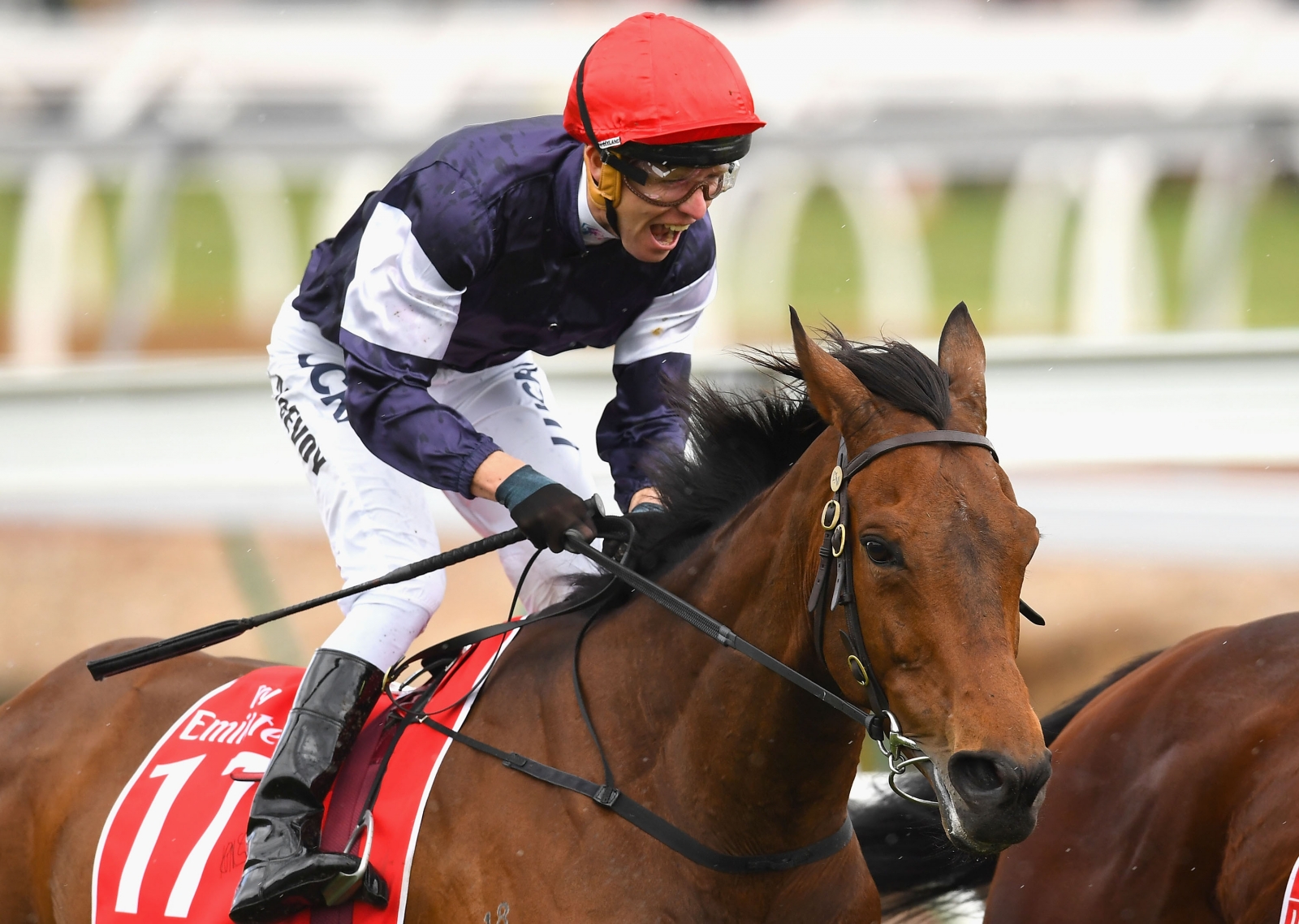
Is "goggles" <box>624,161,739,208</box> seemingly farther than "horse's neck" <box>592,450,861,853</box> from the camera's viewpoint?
Yes

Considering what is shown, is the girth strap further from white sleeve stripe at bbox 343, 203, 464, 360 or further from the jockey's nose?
the jockey's nose

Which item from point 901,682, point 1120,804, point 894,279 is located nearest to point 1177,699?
point 1120,804

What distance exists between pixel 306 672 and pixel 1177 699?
5.70 ft

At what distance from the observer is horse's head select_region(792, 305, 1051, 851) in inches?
72.2

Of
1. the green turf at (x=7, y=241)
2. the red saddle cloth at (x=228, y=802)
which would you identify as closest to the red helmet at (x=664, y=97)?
the red saddle cloth at (x=228, y=802)

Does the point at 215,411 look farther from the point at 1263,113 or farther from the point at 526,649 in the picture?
the point at 1263,113

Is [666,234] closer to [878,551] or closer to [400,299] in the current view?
[400,299]

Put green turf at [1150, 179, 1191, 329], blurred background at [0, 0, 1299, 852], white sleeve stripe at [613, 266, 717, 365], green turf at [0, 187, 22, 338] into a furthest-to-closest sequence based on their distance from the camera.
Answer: green turf at [0, 187, 22, 338] → green turf at [1150, 179, 1191, 329] → blurred background at [0, 0, 1299, 852] → white sleeve stripe at [613, 266, 717, 365]

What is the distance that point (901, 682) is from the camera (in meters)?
1.95

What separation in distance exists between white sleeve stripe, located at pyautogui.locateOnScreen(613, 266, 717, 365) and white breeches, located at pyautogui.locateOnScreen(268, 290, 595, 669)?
264 millimetres

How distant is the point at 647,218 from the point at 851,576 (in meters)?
0.85

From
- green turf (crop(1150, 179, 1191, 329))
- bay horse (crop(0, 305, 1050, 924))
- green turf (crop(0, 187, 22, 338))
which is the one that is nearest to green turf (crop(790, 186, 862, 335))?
green turf (crop(1150, 179, 1191, 329))

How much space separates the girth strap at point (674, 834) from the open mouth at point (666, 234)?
943mm

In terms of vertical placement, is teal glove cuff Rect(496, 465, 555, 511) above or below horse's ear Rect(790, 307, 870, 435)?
below
